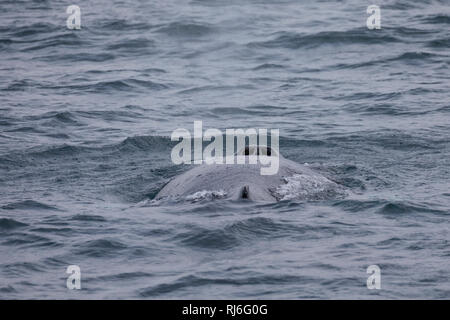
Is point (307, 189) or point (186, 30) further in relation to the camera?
point (186, 30)

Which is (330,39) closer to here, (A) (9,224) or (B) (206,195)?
(B) (206,195)

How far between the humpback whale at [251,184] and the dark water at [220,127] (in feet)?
0.87

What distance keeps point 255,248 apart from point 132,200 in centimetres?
368

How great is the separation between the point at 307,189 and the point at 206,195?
159cm

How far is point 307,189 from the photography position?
1417cm

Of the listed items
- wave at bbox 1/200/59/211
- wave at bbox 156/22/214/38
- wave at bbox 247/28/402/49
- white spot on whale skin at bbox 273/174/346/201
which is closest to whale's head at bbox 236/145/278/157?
white spot on whale skin at bbox 273/174/346/201

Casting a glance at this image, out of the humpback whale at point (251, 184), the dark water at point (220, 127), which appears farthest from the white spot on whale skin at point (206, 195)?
the dark water at point (220, 127)

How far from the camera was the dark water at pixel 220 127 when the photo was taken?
11.0 meters

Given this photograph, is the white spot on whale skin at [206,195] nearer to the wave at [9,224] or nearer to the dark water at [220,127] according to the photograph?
the dark water at [220,127]

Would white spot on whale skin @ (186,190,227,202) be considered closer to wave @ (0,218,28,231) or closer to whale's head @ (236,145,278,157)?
whale's head @ (236,145,278,157)

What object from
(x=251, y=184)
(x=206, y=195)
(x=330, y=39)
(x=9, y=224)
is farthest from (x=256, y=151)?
(x=330, y=39)

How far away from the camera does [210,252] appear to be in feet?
38.4
